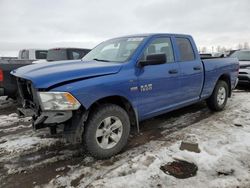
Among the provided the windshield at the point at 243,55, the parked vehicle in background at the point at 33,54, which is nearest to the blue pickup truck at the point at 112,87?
the windshield at the point at 243,55

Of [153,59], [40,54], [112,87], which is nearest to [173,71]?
[153,59]

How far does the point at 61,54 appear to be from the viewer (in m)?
9.23

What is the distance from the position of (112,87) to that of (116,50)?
1.22m

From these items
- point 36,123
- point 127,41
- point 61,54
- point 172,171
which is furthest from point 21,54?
point 172,171

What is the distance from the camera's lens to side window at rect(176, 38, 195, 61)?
4.93 m

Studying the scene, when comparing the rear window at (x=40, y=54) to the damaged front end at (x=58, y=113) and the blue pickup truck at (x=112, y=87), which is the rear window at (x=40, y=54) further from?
the damaged front end at (x=58, y=113)

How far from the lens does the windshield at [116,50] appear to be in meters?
4.18

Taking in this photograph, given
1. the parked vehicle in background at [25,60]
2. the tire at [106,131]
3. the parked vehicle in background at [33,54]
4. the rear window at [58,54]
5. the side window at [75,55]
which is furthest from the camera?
the parked vehicle in background at [33,54]

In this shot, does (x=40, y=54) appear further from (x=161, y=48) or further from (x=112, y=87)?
(x=112, y=87)

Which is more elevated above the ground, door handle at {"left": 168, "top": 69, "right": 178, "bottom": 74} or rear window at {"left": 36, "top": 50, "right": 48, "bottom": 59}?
rear window at {"left": 36, "top": 50, "right": 48, "bottom": 59}

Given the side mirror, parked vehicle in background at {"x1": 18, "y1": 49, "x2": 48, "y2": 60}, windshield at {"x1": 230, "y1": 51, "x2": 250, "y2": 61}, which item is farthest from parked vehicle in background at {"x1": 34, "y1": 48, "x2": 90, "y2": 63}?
windshield at {"x1": 230, "y1": 51, "x2": 250, "y2": 61}

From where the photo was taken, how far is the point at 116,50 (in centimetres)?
452

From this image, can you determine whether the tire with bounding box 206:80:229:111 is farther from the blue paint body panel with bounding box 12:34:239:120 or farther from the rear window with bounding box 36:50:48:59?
the rear window with bounding box 36:50:48:59

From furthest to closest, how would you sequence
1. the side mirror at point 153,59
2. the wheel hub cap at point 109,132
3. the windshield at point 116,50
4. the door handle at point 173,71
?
the door handle at point 173,71, the windshield at point 116,50, the side mirror at point 153,59, the wheel hub cap at point 109,132
